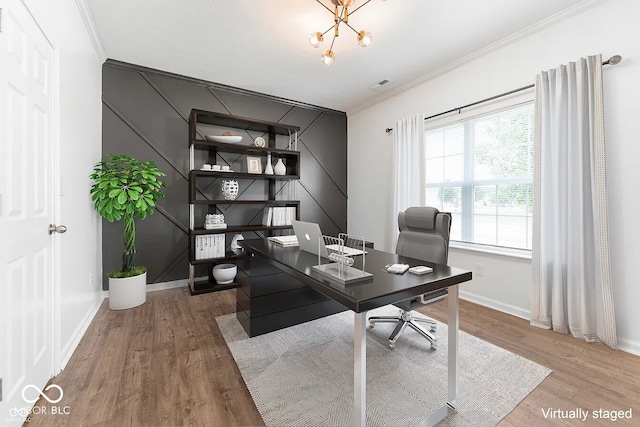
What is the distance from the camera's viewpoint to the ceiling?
2.22 meters

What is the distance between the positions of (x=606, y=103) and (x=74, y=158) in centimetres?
406

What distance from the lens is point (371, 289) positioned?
1.18 metres

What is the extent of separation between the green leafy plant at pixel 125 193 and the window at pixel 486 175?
10.2 ft

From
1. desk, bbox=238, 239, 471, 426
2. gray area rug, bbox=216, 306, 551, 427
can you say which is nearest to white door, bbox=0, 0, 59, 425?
gray area rug, bbox=216, 306, 551, 427

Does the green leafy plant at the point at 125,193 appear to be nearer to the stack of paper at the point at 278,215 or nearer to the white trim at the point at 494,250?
the stack of paper at the point at 278,215

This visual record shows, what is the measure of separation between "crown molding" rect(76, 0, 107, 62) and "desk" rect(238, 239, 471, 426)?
246 cm

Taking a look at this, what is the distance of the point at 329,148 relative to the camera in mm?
4691

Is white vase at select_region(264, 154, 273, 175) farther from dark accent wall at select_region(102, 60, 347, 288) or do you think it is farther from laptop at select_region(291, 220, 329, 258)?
laptop at select_region(291, 220, 329, 258)

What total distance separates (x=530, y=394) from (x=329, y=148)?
393cm

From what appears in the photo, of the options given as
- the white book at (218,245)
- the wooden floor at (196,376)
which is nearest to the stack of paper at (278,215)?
the white book at (218,245)

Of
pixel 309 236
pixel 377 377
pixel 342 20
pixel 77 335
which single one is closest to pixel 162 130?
pixel 77 335

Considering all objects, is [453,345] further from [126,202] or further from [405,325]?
[126,202]

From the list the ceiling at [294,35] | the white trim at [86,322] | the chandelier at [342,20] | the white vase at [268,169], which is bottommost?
the white trim at [86,322]

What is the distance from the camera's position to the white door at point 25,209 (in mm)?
1198
